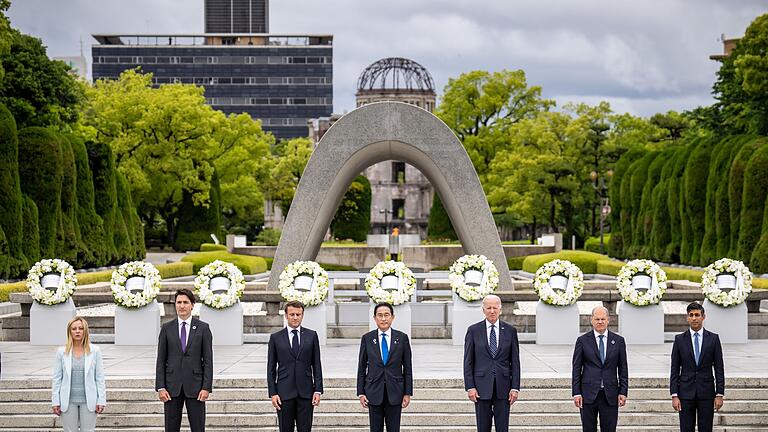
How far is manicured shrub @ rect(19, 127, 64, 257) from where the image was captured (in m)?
27.0

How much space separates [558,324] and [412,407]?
4.66 meters

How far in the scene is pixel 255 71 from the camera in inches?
5039

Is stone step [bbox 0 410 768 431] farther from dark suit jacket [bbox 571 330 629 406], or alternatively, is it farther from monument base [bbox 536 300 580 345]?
monument base [bbox 536 300 580 345]

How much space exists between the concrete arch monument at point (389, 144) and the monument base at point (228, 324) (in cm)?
385

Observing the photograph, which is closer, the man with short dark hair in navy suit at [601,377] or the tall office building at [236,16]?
the man with short dark hair in navy suit at [601,377]

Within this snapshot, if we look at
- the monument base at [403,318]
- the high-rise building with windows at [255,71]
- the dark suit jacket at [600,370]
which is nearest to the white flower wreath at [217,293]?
the monument base at [403,318]

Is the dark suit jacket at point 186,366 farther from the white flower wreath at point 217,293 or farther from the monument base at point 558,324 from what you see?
the monument base at point 558,324

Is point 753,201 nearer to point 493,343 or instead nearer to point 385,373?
point 493,343

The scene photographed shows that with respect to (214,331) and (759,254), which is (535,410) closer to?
(214,331)

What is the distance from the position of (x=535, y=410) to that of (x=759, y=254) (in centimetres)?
1494

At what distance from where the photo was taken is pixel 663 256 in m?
32.9

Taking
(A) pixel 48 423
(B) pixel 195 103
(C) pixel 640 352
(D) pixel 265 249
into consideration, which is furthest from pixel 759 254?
(B) pixel 195 103

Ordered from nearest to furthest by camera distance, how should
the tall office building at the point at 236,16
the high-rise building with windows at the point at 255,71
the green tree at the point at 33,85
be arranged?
the green tree at the point at 33,85 → the high-rise building with windows at the point at 255,71 → the tall office building at the point at 236,16

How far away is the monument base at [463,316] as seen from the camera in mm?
14969
